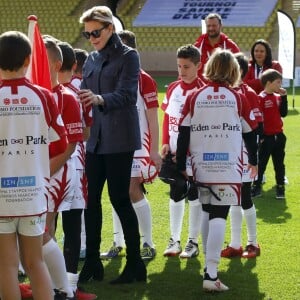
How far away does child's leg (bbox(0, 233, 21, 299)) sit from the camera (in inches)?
166

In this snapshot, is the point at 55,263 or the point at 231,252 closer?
the point at 55,263

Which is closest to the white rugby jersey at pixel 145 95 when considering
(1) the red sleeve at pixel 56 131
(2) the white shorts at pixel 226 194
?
(2) the white shorts at pixel 226 194

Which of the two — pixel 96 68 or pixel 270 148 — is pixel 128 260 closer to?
pixel 96 68

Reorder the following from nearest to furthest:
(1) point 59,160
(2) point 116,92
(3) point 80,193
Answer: (1) point 59,160, (3) point 80,193, (2) point 116,92

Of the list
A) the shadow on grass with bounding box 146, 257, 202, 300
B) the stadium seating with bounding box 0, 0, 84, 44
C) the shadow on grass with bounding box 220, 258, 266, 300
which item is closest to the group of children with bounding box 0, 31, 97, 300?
the shadow on grass with bounding box 146, 257, 202, 300

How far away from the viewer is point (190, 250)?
6.45 metres

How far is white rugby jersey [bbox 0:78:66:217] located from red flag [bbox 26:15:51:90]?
42 cm

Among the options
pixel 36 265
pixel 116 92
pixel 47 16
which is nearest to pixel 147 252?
pixel 116 92

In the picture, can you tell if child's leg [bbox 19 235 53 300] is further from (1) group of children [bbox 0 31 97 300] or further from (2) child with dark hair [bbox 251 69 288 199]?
(2) child with dark hair [bbox 251 69 288 199]

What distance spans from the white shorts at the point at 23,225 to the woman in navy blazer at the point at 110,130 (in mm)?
1126

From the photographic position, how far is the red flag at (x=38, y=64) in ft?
15.1

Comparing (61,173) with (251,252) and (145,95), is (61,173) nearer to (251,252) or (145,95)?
(145,95)

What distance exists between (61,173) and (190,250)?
193 cm

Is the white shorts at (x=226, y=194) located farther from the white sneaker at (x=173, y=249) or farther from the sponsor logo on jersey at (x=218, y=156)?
the white sneaker at (x=173, y=249)
